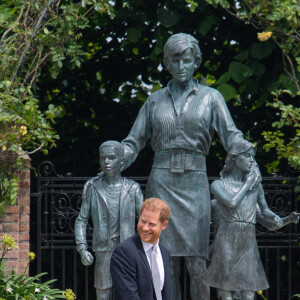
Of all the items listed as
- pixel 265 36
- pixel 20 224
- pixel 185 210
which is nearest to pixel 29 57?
pixel 20 224

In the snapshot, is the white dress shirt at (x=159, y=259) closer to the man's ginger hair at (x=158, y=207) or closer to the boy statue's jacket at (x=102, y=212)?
the man's ginger hair at (x=158, y=207)

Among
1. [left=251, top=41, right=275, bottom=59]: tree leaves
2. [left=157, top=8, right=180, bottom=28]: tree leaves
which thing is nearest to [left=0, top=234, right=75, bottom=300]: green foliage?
[left=157, top=8, right=180, bottom=28]: tree leaves

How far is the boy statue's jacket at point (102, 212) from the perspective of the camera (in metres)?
6.82

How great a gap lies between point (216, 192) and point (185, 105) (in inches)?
27.8

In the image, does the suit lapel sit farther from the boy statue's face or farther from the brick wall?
the brick wall

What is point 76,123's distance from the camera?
10133mm

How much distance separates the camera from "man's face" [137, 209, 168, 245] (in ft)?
18.1

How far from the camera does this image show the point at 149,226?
552 cm

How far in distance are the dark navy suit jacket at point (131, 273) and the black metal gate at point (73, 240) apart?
269cm

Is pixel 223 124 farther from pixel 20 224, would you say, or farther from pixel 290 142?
pixel 20 224

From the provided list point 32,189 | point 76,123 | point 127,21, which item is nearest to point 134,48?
point 127,21

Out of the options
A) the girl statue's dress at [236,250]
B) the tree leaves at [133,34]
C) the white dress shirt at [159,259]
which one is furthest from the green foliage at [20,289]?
the tree leaves at [133,34]

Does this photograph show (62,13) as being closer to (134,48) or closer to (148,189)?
(134,48)

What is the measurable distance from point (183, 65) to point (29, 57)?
8.05 feet
